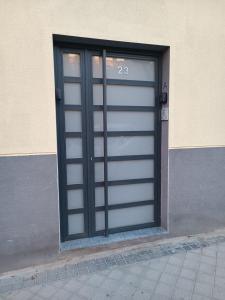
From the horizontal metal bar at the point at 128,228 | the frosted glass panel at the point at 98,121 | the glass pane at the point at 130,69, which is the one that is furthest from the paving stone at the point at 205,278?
the glass pane at the point at 130,69

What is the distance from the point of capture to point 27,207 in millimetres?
2789

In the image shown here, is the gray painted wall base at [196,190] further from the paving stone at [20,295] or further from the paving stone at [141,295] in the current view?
the paving stone at [20,295]

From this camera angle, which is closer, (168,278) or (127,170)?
(168,278)

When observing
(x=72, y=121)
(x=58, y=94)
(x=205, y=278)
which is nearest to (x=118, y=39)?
(x=58, y=94)

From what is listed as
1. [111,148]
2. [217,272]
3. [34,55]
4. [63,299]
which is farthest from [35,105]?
[217,272]

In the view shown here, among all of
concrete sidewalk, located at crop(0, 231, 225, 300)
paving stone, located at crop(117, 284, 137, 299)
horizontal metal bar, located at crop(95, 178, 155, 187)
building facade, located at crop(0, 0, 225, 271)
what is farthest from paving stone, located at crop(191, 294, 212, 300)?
horizontal metal bar, located at crop(95, 178, 155, 187)

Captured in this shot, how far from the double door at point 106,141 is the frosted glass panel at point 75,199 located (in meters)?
0.01

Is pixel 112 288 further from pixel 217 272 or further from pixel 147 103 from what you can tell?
pixel 147 103

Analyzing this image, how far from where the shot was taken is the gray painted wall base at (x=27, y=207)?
106 inches

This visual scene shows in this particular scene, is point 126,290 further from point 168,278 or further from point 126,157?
point 126,157

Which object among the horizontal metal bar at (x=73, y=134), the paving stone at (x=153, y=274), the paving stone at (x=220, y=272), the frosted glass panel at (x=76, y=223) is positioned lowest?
the paving stone at (x=153, y=274)

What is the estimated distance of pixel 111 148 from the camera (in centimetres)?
337

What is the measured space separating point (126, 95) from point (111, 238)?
2.08 m

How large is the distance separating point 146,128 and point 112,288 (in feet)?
7.00
